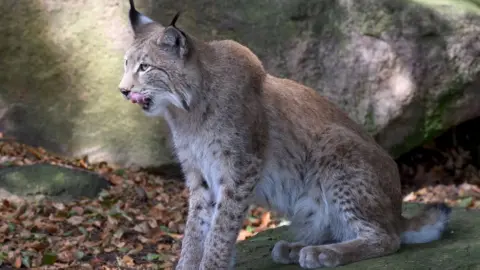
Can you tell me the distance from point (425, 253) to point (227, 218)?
113 centimetres

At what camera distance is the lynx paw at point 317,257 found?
4.62 metres

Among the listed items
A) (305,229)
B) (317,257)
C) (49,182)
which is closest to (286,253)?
(305,229)

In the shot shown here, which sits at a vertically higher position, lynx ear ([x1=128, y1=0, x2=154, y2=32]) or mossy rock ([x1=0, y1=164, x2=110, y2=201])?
lynx ear ([x1=128, y1=0, x2=154, y2=32])

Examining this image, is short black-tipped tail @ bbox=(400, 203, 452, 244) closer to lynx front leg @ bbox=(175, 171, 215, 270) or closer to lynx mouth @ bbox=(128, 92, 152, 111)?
lynx front leg @ bbox=(175, 171, 215, 270)

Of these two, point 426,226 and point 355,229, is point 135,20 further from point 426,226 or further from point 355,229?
point 426,226

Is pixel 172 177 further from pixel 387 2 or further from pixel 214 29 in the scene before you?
pixel 387 2

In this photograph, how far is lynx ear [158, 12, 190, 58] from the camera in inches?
180

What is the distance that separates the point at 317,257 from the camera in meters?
4.68

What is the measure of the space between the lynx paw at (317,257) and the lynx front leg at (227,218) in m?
0.41

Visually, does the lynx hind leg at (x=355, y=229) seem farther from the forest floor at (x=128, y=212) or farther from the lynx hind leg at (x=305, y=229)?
the forest floor at (x=128, y=212)

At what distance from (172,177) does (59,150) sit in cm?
116

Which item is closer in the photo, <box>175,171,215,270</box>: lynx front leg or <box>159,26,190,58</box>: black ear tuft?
<box>159,26,190,58</box>: black ear tuft

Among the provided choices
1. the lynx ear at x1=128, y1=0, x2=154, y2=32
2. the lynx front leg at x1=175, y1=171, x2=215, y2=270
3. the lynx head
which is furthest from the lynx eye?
the lynx front leg at x1=175, y1=171, x2=215, y2=270

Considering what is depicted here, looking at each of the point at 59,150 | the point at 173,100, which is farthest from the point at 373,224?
the point at 59,150
